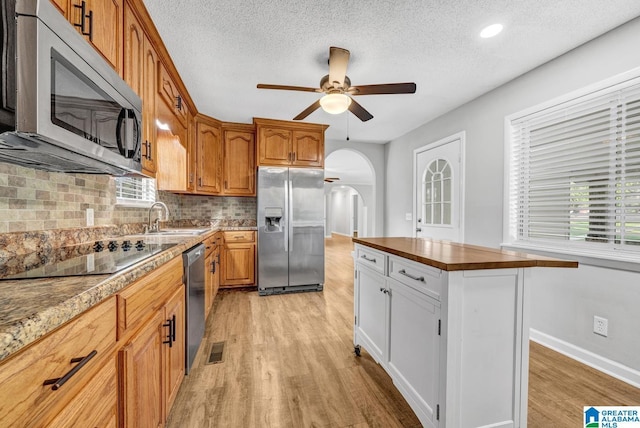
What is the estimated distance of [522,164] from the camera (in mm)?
2592

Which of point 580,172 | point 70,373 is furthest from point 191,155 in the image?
point 580,172

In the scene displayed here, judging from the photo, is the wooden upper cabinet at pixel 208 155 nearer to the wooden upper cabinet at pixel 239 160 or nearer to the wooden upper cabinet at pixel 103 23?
the wooden upper cabinet at pixel 239 160

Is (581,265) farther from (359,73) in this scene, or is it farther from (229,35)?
(229,35)

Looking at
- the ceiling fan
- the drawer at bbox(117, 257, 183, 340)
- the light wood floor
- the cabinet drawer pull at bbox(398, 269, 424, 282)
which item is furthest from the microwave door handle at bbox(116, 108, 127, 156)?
the cabinet drawer pull at bbox(398, 269, 424, 282)

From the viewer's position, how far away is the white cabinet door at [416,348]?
124cm

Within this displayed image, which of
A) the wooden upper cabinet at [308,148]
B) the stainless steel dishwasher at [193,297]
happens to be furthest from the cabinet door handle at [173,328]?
the wooden upper cabinet at [308,148]

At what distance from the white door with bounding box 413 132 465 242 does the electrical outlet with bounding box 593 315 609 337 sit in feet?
4.49

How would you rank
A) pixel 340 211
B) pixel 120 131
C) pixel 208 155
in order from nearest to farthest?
pixel 120 131 → pixel 208 155 → pixel 340 211

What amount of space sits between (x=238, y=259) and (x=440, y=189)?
288 cm

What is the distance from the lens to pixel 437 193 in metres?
3.69

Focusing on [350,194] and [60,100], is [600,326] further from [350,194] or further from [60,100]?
[350,194]

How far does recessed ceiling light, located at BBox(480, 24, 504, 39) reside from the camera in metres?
1.90

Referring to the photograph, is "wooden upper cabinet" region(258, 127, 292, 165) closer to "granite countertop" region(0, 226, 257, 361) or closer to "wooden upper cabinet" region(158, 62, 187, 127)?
"wooden upper cabinet" region(158, 62, 187, 127)

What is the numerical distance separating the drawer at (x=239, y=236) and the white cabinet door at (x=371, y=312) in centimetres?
208
